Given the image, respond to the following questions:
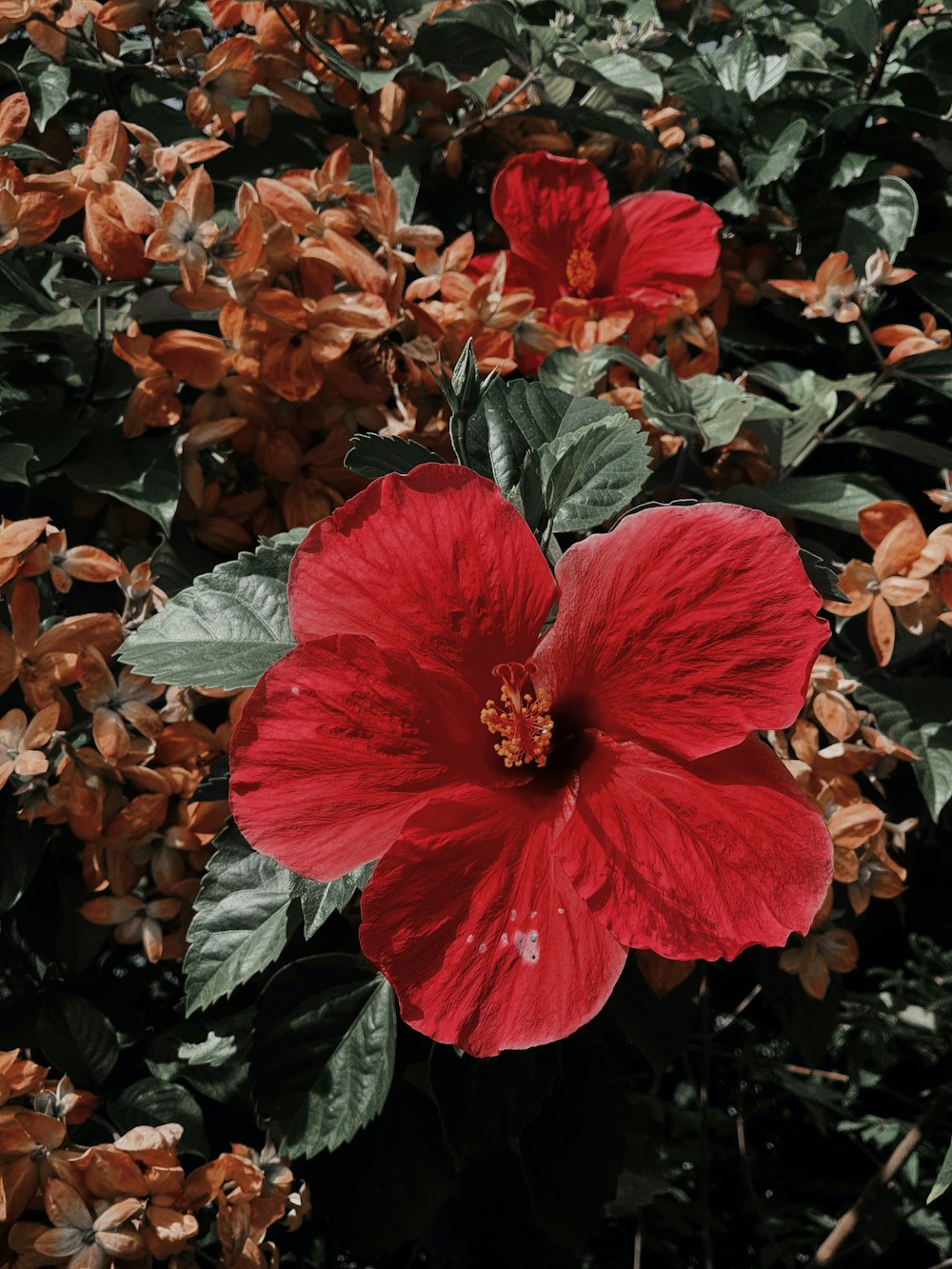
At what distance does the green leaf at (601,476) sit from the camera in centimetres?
76

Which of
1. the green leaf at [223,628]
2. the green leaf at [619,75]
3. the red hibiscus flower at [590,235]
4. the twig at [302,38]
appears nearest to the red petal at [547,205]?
the red hibiscus flower at [590,235]

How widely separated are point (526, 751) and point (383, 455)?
0.24m

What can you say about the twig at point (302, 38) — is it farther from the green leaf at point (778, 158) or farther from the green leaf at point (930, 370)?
the green leaf at point (930, 370)

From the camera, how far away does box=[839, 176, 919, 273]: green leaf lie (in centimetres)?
122

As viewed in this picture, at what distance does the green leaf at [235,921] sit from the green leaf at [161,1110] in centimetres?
22

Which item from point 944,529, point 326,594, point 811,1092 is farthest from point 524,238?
point 811,1092

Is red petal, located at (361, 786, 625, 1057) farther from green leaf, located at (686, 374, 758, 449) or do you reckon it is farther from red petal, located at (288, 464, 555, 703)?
green leaf, located at (686, 374, 758, 449)

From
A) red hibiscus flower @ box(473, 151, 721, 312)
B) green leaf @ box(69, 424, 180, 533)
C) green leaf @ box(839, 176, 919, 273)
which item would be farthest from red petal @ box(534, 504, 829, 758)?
green leaf @ box(839, 176, 919, 273)

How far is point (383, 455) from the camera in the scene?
0.80 metres

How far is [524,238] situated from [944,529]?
516mm

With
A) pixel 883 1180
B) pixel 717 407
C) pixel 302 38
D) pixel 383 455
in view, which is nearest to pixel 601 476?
pixel 383 455

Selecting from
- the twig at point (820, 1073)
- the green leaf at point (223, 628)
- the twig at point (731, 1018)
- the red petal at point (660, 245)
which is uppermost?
the red petal at point (660, 245)

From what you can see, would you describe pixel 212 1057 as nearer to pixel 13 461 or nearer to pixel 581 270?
pixel 13 461

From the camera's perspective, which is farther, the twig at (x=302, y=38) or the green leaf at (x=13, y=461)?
the twig at (x=302, y=38)
